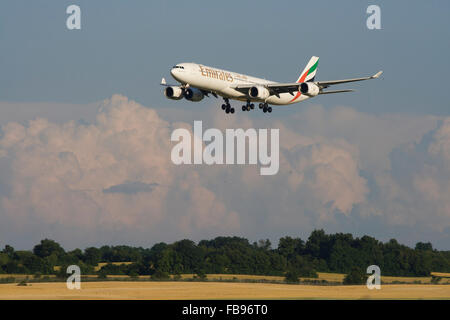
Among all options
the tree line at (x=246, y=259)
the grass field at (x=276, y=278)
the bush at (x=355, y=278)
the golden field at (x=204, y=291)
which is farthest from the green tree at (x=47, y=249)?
the bush at (x=355, y=278)

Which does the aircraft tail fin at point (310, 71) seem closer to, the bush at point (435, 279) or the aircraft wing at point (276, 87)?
the aircraft wing at point (276, 87)

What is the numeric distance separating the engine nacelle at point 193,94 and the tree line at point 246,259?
2949 cm

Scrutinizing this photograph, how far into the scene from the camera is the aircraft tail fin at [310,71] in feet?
362

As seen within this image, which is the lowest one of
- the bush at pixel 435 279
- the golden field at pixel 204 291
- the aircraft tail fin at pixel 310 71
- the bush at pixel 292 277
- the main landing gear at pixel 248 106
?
the golden field at pixel 204 291

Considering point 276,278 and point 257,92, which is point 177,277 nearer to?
point 276,278

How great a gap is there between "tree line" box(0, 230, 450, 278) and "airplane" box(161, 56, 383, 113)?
28.5 metres

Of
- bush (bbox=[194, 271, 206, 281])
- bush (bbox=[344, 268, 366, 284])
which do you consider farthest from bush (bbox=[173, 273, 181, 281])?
bush (bbox=[344, 268, 366, 284])

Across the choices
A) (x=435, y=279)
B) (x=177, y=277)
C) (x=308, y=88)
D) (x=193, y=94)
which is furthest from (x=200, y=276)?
(x=308, y=88)

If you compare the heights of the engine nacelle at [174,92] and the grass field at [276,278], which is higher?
the engine nacelle at [174,92]

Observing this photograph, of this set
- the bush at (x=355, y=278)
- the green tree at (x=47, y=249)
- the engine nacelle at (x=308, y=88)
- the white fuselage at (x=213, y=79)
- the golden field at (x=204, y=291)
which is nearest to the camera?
the golden field at (x=204, y=291)

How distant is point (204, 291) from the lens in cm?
8906
